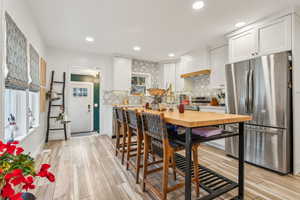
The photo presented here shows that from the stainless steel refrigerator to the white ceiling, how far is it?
2.76ft

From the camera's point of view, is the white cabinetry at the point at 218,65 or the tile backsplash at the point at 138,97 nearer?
the white cabinetry at the point at 218,65

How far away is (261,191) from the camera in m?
1.82

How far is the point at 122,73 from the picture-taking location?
4.66 m

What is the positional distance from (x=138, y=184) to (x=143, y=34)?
283cm

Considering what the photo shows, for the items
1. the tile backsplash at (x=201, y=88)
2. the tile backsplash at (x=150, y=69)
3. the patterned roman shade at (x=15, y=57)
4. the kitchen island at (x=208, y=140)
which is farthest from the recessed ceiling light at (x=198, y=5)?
the tile backsplash at (x=150, y=69)

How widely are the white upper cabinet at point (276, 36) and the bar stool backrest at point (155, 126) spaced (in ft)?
7.67

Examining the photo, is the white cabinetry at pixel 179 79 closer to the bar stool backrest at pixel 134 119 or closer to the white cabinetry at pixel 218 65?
the white cabinetry at pixel 218 65

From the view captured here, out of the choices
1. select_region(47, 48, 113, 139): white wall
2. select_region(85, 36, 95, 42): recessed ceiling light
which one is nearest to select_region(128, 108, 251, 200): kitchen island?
select_region(85, 36, 95, 42): recessed ceiling light

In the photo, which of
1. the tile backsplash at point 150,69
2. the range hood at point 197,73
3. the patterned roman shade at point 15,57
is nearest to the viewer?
the patterned roman shade at point 15,57

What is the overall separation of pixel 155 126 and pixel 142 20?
201cm

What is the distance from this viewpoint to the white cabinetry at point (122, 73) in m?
4.58

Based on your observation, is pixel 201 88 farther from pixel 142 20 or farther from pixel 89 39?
pixel 89 39

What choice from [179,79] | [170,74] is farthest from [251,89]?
[170,74]

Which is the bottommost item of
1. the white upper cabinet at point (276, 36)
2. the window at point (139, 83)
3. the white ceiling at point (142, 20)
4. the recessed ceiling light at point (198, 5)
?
the window at point (139, 83)
